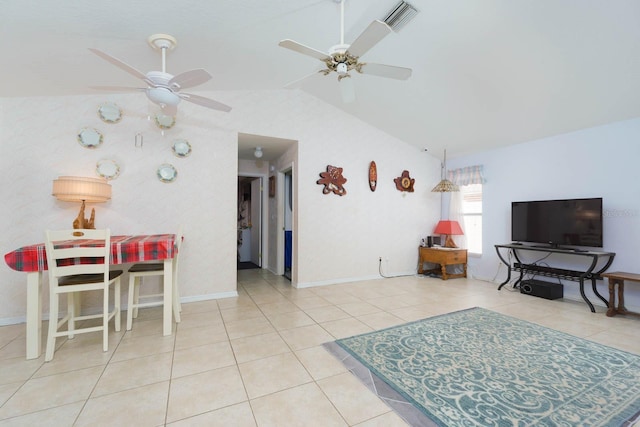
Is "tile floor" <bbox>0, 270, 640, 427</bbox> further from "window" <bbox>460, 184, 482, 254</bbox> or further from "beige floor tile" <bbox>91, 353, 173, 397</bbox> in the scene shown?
"window" <bbox>460, 184, 482, 254</bbox>

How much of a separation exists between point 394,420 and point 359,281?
3137 mm

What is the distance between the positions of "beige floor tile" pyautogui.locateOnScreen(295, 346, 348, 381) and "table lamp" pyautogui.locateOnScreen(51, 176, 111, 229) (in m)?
2.55

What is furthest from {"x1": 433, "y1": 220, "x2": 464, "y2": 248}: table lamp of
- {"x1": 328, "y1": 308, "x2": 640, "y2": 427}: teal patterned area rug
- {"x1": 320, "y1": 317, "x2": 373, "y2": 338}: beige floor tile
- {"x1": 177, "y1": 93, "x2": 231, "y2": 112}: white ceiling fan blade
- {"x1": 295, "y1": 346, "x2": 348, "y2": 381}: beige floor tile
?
{"x1": 177, "y1": 93, "x2": 231, "y2": 112}: white ceiling fan blade

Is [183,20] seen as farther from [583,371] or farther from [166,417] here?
[583,371]

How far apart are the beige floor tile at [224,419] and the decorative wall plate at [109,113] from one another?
321 centimetres

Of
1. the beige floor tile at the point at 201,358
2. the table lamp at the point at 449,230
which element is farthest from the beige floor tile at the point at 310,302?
the table lamp at the point at 449,230

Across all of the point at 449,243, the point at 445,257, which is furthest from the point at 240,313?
the point at 449,243

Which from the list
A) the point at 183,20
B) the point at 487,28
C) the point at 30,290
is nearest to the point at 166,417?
the point at 30,290

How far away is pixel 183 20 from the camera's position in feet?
6.96

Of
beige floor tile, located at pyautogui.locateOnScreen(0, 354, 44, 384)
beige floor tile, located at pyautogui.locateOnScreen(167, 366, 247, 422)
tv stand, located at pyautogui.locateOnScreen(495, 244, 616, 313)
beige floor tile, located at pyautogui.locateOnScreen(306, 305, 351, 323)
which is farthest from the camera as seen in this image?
tv stand, located at pyautogui.locateOnScreen(495, 244, 616, 313)

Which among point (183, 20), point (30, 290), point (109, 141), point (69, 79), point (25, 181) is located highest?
point (183, 20)

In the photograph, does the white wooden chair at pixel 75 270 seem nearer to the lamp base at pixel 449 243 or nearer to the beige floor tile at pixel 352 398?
the beige floor tile at pixel 352 398

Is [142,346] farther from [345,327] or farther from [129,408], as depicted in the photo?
[345,327]

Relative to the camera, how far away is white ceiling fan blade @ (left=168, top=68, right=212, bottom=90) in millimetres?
2031
